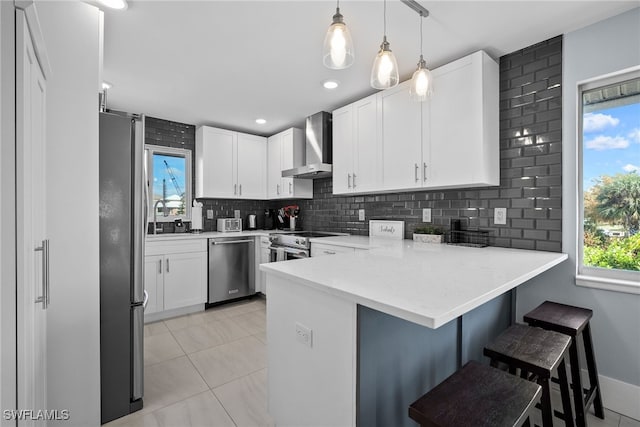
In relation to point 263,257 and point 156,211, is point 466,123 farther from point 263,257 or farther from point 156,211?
point 156,211

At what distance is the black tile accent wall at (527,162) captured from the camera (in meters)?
2.04

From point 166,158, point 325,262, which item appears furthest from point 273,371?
point 166,158

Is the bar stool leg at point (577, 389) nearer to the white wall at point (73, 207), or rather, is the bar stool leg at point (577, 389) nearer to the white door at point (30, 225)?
the white door at point (30, 225)

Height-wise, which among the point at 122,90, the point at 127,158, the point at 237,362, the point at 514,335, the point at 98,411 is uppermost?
the point at 122,90

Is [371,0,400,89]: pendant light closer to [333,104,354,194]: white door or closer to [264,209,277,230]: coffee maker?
[333,104,354,194]: white door

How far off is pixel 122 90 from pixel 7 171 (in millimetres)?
2609

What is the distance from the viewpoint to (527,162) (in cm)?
216

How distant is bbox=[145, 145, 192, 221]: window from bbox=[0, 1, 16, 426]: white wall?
319 centimetres

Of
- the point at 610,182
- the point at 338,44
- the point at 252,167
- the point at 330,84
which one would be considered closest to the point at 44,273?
the point at 338,44

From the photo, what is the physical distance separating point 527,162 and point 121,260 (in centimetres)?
277

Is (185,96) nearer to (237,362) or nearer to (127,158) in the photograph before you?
(127,158)

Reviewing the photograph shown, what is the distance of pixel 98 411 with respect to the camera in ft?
5.07

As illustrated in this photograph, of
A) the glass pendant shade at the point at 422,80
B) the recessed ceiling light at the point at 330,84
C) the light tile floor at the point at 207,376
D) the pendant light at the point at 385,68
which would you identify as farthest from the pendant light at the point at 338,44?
the light tile floor at the point at 207,376

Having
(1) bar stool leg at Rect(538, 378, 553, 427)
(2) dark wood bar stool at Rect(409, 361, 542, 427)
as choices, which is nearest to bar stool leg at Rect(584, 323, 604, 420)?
(1) bar stool leg at Rect(538, 378, 553, 427)
